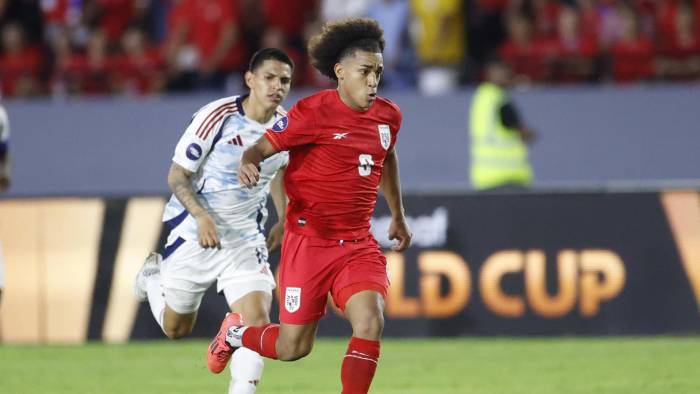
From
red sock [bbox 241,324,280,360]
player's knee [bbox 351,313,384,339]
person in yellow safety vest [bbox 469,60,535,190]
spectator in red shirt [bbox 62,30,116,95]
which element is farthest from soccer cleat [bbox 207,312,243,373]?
spectator in red shirt [bbox 62,30,116,95]

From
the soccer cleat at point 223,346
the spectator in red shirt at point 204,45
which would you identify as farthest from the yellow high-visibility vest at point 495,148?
the soccer cleat at point 223,346

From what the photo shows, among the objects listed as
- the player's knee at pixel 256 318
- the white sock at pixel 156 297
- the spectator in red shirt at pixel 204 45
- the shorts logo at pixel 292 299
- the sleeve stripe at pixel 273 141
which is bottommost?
the spectator in red shirt at pixel 204 45

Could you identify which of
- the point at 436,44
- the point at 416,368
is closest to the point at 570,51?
the point at 436,44

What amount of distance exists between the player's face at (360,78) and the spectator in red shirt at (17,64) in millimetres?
9476

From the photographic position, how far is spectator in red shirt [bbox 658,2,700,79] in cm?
1470

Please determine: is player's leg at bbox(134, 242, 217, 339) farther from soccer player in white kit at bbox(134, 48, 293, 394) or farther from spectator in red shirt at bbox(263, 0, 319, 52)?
spectator in red shirt at bbox(263, 0, 319, 52)

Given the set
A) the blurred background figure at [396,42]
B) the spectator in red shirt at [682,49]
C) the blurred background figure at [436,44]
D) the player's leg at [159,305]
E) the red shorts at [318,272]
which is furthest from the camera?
the blurred background figure at [436,44]

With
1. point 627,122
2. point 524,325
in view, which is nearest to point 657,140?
point 627,122

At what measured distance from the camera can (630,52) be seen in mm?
14781

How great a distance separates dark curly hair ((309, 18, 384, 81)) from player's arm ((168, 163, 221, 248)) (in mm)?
1109

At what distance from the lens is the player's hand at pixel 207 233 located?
7598 millimetres

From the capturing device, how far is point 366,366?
6961 mm

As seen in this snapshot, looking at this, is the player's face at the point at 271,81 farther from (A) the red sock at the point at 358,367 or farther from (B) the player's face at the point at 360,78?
(A) the red sock at the point at 358,367

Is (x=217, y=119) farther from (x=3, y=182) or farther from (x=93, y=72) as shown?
(x=93, y=72)
